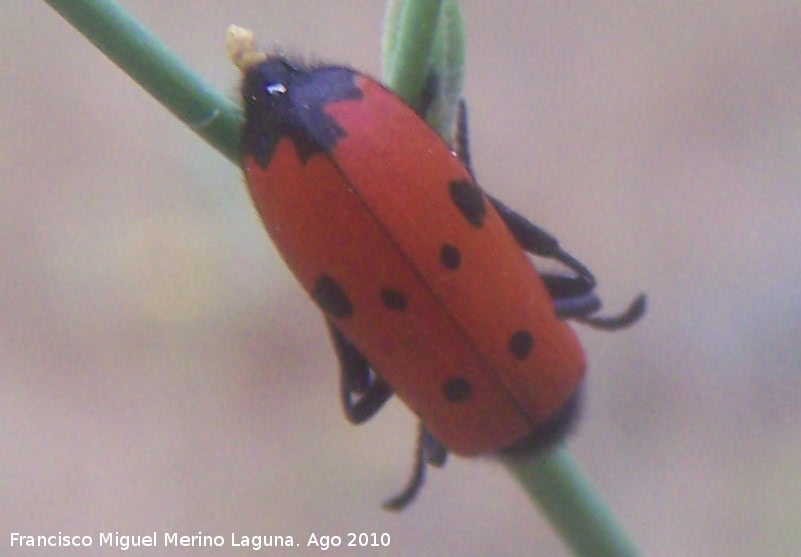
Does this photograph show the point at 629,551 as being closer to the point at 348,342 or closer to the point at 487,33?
the point at 348,342

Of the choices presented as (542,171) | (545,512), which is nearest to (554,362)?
(545,512)

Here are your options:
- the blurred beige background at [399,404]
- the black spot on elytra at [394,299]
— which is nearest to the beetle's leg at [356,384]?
the black spot on elytra at [394,299]

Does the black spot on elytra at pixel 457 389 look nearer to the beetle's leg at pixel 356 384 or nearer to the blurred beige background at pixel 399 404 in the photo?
the beetle's leg at pixel 356 384

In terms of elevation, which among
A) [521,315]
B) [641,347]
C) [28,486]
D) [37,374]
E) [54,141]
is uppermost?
[521,315]

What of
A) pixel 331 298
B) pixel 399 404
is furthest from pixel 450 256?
pixel 399 404

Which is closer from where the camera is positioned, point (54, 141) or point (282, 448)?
point (282, 448)

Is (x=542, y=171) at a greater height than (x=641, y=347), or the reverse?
(x=542, y=171)
